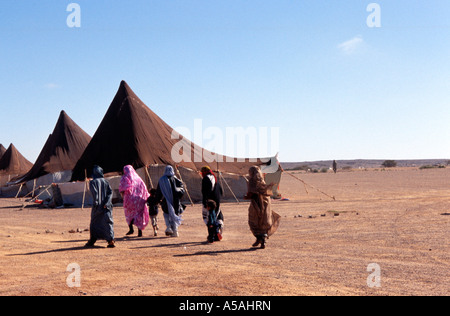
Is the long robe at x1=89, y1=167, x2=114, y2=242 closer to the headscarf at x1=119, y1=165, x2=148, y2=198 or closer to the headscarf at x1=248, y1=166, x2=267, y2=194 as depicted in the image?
the headscarf at x1=119, y1=165, x2=148, y2=198

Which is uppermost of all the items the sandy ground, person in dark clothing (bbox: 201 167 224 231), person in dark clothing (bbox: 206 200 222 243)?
person in dark clothing (bbox: 201 167 224 231)

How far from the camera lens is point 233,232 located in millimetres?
11742

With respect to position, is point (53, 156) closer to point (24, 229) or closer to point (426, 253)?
point (24, 229)

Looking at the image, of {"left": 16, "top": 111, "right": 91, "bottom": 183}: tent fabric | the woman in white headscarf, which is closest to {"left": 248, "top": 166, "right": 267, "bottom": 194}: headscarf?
the woman in white headscarf

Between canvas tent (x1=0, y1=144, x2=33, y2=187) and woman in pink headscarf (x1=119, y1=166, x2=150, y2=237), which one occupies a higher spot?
canvas tent (x1=0, y1=144, x2=33, y2=187)

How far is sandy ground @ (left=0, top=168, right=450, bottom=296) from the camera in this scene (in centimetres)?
594

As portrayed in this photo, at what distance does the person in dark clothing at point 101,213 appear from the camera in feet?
31.4

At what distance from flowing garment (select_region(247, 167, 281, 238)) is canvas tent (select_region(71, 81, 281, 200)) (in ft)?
38.8

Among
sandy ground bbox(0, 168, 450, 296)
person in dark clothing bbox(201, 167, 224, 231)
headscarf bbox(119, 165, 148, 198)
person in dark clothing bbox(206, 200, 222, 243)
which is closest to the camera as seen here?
sandy ground bbox(0, 168, 450, 296)

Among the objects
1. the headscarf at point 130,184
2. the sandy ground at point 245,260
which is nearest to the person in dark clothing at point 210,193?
the sandy ground at point 245,260

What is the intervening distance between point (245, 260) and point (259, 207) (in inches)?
57.8
